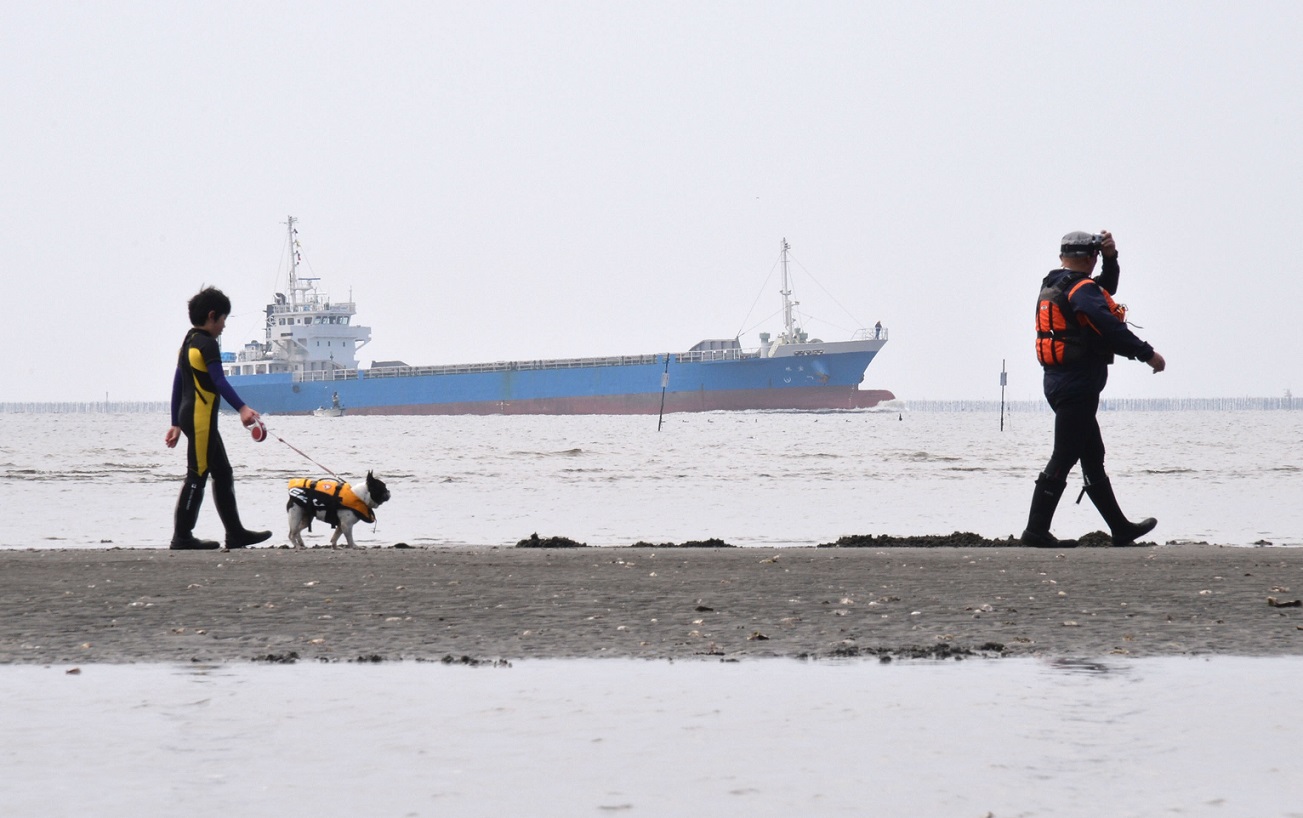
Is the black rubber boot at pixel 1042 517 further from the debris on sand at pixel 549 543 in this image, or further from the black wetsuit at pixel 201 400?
the black wetsuit at pixel 201 400

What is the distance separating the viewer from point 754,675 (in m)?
3.23

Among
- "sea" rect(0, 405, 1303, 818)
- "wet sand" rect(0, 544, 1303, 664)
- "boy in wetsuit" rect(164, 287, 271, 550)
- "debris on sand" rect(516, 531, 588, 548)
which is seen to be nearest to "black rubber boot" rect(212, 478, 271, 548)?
"boy in wetsuit" rect(164, 287, 271, 550)

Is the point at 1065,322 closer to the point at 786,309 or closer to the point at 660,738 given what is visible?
the point at 660,738

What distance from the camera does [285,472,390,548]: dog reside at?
7449 millimetres

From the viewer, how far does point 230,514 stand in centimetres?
679

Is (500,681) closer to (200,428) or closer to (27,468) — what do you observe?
(200,428)

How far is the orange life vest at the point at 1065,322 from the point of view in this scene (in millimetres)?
6184

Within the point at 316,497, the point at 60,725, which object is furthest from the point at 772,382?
the point at 60,725

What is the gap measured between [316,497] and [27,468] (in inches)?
523

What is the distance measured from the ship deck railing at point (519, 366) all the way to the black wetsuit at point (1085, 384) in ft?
210

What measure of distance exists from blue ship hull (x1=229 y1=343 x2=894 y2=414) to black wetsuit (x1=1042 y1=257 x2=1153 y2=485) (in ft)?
209

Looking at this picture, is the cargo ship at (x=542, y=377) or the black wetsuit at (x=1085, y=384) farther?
the cargo ship at (x=542, y=377)

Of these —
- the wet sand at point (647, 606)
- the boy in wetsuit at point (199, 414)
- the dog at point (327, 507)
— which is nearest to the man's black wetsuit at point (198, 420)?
the boy in wetsuit at point (199, 414)

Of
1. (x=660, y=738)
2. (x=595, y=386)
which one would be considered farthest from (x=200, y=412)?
(x=595, y=386)
